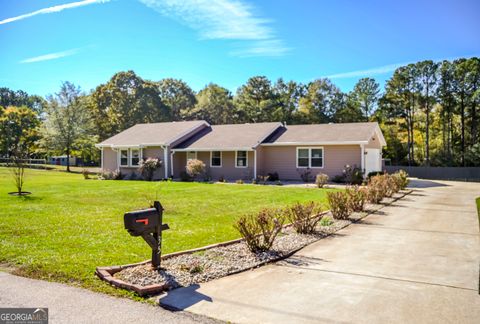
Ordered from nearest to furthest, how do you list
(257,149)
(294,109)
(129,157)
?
(257,149) → (129,157) → (294,109)

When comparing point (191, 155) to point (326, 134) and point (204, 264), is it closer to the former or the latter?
point (326, 134)

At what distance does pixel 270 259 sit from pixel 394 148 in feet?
128

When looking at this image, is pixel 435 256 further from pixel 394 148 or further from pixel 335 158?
pixel 394 148

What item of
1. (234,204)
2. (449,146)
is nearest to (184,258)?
(234,204)

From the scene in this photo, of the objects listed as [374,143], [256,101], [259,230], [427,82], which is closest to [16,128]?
[256,101]

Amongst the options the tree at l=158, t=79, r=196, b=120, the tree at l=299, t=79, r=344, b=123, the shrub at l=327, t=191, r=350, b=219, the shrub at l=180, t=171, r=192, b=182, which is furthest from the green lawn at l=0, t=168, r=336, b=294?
the tree at l=158, t=79, r=196, b=120

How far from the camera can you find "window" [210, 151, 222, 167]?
2664 cm

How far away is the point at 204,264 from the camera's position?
19.0 ft

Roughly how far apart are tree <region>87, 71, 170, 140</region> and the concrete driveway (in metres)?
47.3

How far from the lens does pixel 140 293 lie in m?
4.61

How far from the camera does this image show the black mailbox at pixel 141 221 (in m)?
5.00

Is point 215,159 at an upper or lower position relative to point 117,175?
upper

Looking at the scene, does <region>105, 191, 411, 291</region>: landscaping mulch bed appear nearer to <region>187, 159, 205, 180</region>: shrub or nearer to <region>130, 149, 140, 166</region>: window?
<region>187, 159, 205, 180</region>: shrub

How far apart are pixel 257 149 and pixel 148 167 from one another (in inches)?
303
